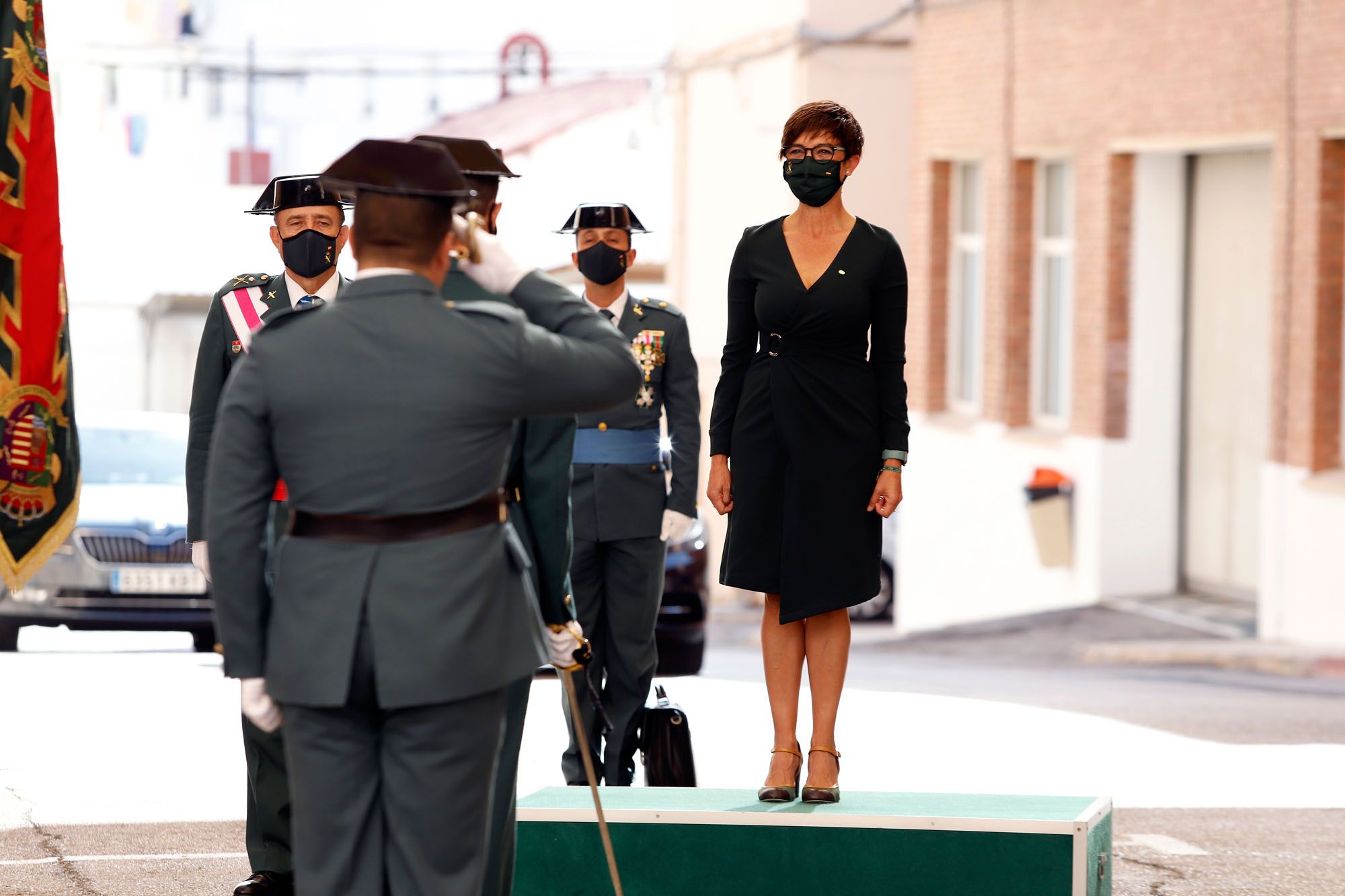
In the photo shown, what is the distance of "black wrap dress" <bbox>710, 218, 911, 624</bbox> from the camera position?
583 centimetres

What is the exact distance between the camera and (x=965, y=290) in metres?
21.7

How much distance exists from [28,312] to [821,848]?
7.94 ft

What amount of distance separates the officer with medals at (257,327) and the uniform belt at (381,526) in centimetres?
172

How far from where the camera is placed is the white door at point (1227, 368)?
1686 centimetres

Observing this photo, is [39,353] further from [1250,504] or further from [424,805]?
[1250,504]

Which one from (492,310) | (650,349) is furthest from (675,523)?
(492,310)

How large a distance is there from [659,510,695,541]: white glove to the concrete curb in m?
7.75

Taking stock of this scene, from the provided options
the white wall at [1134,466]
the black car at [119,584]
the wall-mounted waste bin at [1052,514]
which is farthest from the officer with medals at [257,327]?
the wall-mounted waste bin at [1052,514]

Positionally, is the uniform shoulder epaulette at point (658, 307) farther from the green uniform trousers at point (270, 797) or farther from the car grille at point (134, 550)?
the car grille at point (134, 550)

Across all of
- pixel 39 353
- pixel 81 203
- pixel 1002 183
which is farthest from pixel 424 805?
pixel 81 203

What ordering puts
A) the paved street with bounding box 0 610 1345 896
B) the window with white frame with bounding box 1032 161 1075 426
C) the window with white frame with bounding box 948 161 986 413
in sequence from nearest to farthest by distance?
the paved street with bounding box 0 610 1345 896 → the window with white frame with bounding box 1032 161 1075 426 → the window with white frame with bounding box 948 161 986 413

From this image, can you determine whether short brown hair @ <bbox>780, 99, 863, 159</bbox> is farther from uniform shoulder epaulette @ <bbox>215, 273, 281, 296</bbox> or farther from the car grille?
the car grille

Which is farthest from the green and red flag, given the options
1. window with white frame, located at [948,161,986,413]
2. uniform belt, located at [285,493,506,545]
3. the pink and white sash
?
window with white frame, located at [948,161,986,413]

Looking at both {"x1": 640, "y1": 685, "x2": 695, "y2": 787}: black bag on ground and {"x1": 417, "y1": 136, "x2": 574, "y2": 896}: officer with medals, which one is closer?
{"x1": 417, "y1": 136, "x2": 574, "y2": 896}: officer with medals
